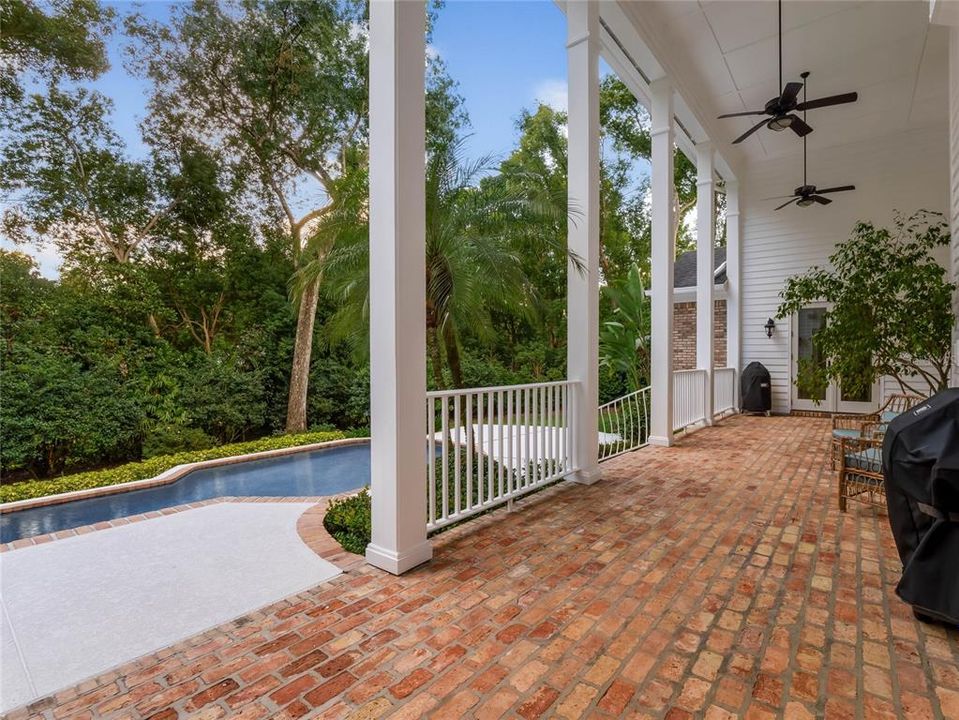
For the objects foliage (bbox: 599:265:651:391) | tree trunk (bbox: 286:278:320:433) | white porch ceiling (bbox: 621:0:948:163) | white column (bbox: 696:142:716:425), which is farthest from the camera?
tree trunk (bbox: 286:278:320:433)

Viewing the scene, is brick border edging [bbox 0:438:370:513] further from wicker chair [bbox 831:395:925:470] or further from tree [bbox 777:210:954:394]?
tree [bbox 777:210:954:394]

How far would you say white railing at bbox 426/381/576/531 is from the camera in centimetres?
299

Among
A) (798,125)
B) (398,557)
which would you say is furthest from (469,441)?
(798,125)

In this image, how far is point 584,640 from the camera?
1966mm

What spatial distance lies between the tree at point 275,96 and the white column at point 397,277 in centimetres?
697

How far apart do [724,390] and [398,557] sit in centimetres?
820

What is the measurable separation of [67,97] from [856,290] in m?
11.3

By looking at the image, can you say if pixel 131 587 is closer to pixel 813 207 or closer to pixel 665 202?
pixel 665 202

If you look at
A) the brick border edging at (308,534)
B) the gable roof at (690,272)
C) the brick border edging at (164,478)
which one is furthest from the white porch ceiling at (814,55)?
the brick border edging at (164,478)

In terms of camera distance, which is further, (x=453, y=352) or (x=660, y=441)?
(x=660, y=441)

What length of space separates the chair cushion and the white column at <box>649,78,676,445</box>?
7.92ft

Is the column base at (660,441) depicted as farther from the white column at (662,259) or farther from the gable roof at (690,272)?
the gable roof at (690,272)

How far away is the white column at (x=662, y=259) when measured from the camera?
5781 mm

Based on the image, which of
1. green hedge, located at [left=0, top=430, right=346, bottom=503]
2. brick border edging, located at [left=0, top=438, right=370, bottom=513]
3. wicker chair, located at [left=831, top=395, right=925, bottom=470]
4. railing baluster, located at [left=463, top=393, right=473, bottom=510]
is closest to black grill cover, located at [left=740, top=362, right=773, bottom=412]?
wicker chair, located at [left=831, top=395, right=925, bottom=470]
